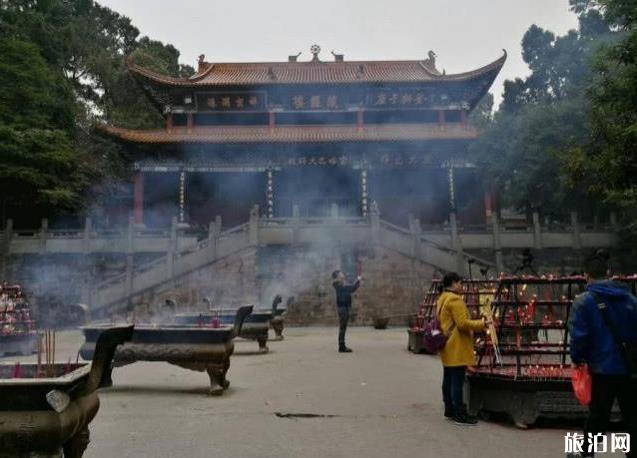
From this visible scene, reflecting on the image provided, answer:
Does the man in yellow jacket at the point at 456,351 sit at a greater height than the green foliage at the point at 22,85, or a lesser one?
lesser

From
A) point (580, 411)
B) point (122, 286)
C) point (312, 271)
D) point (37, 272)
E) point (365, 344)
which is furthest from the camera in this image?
point (37, 272)

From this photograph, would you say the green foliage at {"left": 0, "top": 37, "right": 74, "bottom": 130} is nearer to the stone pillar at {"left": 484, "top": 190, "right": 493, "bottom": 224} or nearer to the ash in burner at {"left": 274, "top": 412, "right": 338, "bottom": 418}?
the stone pillar at {"left": 484, "top": 190, "right": 493, "bottom": 224}

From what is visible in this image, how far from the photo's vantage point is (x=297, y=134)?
24.7 metres

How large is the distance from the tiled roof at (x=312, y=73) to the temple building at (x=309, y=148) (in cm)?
11

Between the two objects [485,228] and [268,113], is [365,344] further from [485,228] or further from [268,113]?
[268,113]

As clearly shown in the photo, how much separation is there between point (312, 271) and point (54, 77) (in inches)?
658

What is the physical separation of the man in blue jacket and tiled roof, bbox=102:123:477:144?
68.5 ft

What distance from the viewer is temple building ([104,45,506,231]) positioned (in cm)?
2445

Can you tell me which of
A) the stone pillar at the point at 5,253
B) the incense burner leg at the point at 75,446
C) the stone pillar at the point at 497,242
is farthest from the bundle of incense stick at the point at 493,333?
the stone pillar at the point at 5,253

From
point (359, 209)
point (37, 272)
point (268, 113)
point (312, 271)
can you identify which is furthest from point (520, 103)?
point (37, 272)

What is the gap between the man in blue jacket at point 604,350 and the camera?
3314 millimetres

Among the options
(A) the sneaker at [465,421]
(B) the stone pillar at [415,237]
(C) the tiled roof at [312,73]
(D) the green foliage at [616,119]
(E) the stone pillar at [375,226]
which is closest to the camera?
(A) the sneaker at [465,421]

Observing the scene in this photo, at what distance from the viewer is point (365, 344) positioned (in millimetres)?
12117

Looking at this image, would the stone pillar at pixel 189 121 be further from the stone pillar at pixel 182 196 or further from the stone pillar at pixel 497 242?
the stone pillar at pixel 497 242
